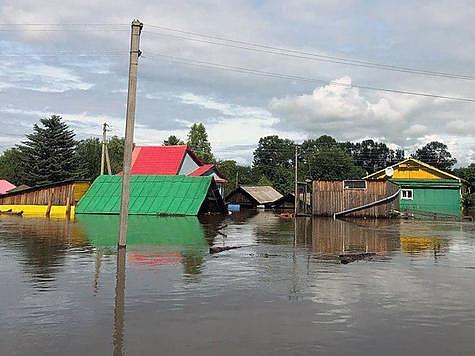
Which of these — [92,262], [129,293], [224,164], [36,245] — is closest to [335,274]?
[129,293]

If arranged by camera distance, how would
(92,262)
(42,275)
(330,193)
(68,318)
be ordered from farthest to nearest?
(330,193) < (92,262) < (42,275) < (68,318)

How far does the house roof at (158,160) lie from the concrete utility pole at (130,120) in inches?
1241

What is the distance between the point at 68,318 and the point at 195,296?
2.18 metres

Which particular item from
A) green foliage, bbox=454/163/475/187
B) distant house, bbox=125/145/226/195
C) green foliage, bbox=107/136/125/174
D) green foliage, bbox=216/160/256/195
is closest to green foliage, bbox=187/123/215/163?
green foliage, bbox=216/160/256/195

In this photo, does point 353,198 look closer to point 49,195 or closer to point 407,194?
point 407,194

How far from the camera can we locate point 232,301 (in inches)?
317

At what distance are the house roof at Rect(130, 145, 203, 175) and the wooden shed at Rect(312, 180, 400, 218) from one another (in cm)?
1452

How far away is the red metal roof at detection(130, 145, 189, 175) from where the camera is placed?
4538 cm

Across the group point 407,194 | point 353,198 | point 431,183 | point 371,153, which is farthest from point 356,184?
point 371,153

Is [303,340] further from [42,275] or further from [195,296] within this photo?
[42,275]

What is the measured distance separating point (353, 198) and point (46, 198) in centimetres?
2090

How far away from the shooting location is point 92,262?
38.2 ft

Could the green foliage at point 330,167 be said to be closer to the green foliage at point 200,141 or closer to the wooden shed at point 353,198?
the green foliage at point 200,141

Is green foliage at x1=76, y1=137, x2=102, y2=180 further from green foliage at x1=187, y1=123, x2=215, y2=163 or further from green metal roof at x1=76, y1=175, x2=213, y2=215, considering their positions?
green metal roof at x1=76, y1=175, x2=213, y2=215
